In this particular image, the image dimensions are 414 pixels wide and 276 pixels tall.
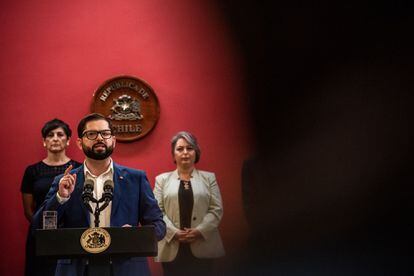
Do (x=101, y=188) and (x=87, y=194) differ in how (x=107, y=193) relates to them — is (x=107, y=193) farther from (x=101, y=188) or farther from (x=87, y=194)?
(x=101, y=188)

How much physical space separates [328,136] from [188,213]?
53.4 inches

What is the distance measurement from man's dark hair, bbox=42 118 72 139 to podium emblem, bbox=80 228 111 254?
2.18 metres

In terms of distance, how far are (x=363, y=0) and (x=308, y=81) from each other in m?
0.87

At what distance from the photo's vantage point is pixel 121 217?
10.6 ft

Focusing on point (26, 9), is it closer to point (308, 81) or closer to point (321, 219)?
point (308, 81)

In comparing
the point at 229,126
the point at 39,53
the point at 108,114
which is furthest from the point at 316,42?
the point at 39,53

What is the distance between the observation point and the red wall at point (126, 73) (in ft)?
15.6

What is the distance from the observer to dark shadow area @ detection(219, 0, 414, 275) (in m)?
4.84

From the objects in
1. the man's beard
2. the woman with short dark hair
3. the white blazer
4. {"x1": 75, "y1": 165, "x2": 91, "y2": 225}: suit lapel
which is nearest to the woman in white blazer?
the white blazer

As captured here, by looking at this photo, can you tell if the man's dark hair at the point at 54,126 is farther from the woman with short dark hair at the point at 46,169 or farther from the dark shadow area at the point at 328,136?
the dark shadow area at the point at 328,136

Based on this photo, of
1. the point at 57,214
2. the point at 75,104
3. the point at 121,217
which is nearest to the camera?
the point at 57,214

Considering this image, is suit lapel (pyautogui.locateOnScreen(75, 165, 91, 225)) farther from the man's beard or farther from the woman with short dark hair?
the woman with short dark hair

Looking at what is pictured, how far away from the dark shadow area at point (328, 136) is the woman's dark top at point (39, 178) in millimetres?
1505

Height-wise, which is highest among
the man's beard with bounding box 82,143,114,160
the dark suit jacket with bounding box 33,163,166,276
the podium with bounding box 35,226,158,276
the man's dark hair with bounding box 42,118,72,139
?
the man's dark hair with bounding box 42,118,72,139
